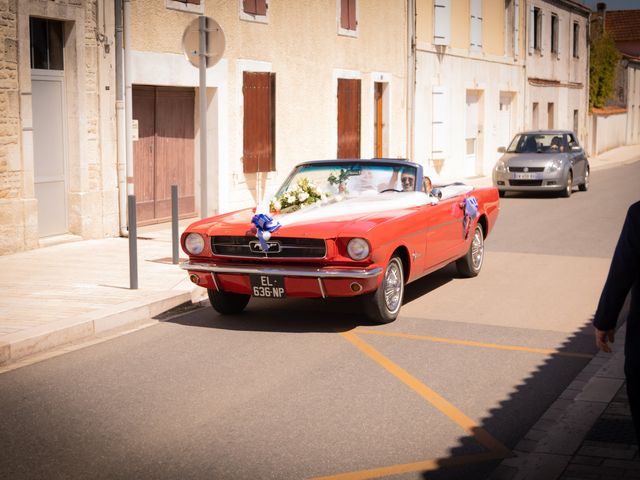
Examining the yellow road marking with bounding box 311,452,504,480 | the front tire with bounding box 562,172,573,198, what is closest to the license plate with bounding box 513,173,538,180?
the front tire with bounding box 562,172,573,198

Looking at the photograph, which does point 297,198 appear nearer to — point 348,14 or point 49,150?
point 49,150

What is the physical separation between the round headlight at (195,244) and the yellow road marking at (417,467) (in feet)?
13.8

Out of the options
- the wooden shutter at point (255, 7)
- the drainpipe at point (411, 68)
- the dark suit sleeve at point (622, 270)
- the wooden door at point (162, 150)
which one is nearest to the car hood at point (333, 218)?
the dark suit sleeve at point (622, 270)

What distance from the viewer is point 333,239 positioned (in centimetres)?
853

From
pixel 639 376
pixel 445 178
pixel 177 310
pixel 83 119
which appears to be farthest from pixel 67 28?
pixel 445 178

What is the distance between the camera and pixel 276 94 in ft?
66.1

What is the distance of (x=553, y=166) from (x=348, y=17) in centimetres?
556

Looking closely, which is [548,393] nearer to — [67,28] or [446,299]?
[446,299]

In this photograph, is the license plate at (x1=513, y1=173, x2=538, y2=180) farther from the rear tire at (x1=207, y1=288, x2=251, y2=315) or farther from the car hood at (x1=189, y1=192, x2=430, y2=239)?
the rear tire at (x1=207, y1=288, x2=251, y2=315)

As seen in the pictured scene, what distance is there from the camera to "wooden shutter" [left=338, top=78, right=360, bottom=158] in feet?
74.9

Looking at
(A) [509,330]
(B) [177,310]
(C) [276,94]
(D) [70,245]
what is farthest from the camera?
(C) [276,94]

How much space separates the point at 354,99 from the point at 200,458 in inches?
732

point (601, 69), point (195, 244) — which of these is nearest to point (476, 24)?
point (601, 69)

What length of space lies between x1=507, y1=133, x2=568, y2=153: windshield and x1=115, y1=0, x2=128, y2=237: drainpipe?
11.5 metres
